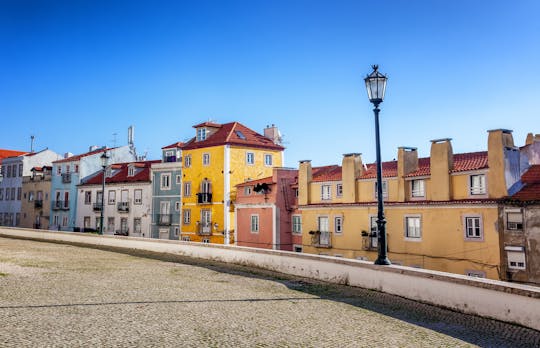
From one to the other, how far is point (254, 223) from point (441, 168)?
1922cm

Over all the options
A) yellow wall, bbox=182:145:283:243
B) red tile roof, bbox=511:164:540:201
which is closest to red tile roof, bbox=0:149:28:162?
yellow wall, bbox=182:145:283:243

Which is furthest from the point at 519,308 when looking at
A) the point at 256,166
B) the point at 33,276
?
the point at 256,166

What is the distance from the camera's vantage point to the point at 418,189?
32.9m

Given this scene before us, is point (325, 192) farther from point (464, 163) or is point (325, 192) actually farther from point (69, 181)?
point (69, 181)

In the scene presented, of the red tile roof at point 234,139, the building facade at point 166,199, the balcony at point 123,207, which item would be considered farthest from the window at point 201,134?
the balcony at point 123,207

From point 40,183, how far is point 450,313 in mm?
65973

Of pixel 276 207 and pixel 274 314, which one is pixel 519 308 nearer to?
pixel 274 314

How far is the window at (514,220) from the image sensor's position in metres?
27.6

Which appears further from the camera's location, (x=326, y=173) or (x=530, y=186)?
(x=326, y=173)

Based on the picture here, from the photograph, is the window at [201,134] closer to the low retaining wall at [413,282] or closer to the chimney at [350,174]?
the chimney at [350,174]

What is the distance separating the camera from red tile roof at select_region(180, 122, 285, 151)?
164ft

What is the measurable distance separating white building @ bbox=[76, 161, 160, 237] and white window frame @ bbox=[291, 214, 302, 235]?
19.0 meters

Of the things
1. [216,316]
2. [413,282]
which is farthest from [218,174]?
[216,316]

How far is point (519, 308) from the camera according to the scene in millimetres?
8305
